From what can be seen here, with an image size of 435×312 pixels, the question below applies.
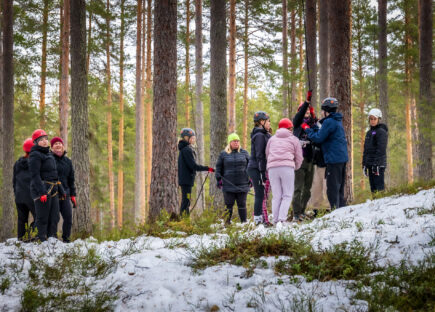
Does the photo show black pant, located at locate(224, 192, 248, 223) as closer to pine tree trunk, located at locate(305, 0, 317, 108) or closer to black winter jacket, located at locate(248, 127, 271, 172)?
black winter jacket, located at locate(248, 127, 271, 172)

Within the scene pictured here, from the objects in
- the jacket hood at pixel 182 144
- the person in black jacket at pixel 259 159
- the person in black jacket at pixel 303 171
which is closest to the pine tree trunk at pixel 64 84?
the jacket hood at pixel 182 144

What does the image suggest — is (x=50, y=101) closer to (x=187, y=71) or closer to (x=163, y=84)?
(x=187, y=71)

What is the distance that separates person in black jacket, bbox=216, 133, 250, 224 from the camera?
316 inches

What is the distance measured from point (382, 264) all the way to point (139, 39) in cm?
1876

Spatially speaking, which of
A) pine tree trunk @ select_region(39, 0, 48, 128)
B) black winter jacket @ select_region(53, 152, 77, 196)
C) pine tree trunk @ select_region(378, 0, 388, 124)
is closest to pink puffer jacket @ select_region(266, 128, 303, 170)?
black winter jacket @ select_region(53, 152, 77, 196)

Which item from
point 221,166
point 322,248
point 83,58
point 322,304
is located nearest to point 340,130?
point 221,166

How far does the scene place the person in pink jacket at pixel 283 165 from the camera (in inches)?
271

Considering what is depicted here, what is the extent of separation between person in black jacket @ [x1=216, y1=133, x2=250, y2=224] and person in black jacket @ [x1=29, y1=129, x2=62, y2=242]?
3377mm

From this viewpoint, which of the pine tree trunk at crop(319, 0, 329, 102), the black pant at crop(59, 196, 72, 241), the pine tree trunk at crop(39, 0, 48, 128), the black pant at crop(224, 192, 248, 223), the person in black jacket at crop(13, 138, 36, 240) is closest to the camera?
the black pant at crop(59, 196, 72, 241)

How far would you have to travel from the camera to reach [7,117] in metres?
14.0

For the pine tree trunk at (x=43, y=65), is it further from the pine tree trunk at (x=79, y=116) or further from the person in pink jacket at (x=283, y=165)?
the person in pink jacket at (x=283, y=165)

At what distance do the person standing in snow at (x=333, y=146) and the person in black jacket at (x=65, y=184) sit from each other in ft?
16.6

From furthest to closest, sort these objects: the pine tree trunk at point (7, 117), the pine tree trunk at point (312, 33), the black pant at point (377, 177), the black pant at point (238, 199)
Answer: the pine tree trunk at point (312, 33)
the pine tree trunk at point (7, 117)
the black pant at point (377, 177)
the black pant at point (238, 199)

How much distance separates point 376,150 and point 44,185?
23.8 ft
